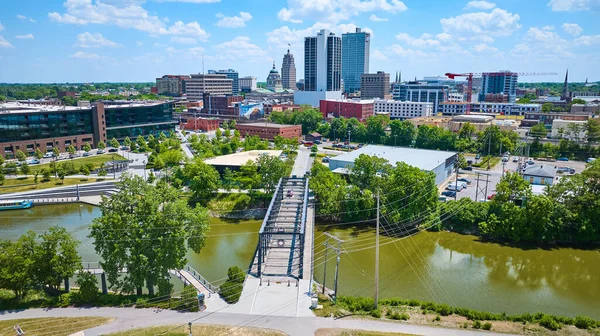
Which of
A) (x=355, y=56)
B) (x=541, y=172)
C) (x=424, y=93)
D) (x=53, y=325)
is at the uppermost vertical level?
(x=355, y=56)

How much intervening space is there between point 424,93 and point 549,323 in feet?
256

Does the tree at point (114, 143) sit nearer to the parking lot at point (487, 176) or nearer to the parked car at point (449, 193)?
the parking lot at point (487, 176)

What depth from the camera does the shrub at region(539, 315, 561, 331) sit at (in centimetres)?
1404

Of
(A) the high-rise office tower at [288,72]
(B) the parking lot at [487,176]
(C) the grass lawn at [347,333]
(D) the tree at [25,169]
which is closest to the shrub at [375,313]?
(C) the grass lawn at [347,333]

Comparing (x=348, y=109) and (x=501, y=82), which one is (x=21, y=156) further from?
(x=501, y=82)

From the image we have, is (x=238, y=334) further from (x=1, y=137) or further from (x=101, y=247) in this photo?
(x=1, y=137)

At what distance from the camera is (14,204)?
30938 mm

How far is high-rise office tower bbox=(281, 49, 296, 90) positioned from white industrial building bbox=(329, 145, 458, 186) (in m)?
123

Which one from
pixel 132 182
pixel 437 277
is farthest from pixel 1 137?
pixel 437 277

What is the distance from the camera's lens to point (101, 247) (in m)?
15.7

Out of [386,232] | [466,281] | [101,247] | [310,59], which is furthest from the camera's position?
[310,59]

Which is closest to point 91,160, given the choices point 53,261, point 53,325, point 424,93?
point 53,261

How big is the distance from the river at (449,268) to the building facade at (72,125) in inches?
850

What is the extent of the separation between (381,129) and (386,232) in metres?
32.9
